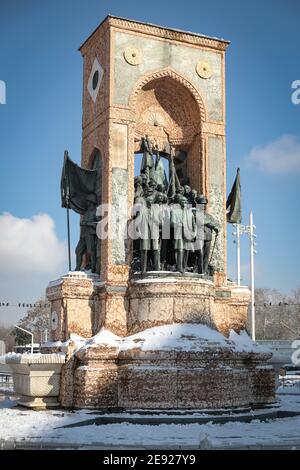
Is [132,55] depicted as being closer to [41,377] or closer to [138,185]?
[138,185]

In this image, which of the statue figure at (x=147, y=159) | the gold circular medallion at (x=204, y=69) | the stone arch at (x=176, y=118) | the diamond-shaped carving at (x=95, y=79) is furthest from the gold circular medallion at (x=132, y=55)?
the statue figure at (x=147, y=159)

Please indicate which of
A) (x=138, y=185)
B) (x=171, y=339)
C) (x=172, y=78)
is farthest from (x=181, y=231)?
(x=172, y=78)

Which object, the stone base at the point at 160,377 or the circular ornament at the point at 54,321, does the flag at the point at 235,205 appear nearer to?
the stone base at the point at 160,377

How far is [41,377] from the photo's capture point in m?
15.7

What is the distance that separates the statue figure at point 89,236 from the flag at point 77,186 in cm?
12

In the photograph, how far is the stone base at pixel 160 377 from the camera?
15.0m

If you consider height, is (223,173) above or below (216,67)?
below

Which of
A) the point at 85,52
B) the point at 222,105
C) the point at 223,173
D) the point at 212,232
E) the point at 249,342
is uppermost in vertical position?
the point at 85,52

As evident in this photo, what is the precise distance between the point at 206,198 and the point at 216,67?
12.7ft

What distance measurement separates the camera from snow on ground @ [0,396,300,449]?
433 inches

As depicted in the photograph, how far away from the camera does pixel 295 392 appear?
22.1 metres

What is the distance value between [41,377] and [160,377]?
2755 mm
